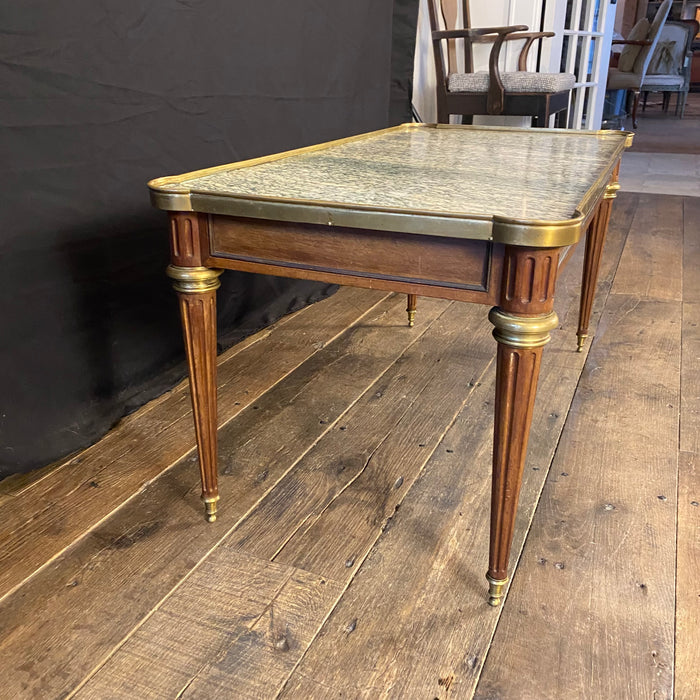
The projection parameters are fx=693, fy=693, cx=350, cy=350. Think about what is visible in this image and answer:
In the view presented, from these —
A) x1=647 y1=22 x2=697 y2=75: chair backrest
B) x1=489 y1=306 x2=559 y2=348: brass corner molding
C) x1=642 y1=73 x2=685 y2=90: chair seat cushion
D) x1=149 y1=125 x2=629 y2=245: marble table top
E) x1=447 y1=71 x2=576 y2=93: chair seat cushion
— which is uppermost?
x1=647 y1=22 x2=697 y2=75: chair backrest

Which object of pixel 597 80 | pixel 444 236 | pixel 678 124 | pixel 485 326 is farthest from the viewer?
pixel 678 124

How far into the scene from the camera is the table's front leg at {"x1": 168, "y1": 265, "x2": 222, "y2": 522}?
3.46 feet

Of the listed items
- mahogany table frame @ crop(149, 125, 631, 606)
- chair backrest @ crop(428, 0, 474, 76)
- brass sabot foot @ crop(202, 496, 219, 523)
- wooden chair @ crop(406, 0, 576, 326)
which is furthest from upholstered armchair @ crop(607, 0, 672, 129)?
brass sabot foot @ crop(202, 496, 219, 523)

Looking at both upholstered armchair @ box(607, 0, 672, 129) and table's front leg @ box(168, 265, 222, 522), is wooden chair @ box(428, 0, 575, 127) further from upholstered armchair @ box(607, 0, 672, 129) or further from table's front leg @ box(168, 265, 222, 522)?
upholstered armchair @ box(607, 0, 672, 129)

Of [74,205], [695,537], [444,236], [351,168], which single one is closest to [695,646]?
[695,537]

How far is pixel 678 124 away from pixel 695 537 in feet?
23.9

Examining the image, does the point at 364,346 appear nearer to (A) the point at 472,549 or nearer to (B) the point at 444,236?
(A) the point at 472,549

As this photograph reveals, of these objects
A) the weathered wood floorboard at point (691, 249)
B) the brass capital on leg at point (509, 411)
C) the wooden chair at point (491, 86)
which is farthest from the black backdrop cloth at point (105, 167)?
the weathered wood floorboard at point (691, 249)

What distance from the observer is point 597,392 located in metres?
1.72

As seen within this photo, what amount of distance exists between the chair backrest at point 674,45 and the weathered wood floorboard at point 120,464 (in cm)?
739

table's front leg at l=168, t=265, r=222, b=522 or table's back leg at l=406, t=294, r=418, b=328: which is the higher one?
table's front leg at l=168, t=265, r=222, b=522

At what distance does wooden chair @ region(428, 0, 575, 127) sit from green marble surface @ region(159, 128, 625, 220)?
1670mm

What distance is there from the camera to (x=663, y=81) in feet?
24.2

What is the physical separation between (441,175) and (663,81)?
7.44m
